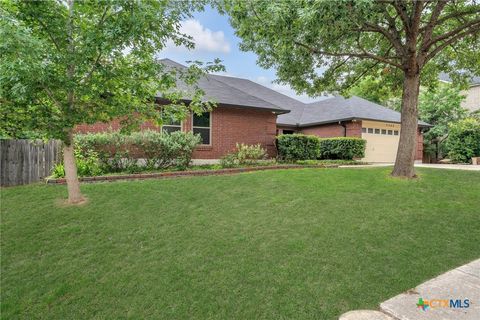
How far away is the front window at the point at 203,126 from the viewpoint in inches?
496

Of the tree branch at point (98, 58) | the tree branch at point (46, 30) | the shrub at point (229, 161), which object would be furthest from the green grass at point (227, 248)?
the shrub at point (229, 161)

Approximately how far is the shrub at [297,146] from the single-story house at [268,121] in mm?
1051

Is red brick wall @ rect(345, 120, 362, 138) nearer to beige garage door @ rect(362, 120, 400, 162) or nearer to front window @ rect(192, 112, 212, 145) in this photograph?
beige garage door @ rect(362, 120, 400, 162)

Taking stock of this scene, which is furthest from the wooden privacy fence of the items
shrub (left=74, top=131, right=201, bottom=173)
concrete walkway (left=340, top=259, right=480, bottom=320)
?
concrete walkway (left=340, top=259, right=480, bottom=320)

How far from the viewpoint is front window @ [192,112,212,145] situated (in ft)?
41.3

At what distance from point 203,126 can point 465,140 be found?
17.0m

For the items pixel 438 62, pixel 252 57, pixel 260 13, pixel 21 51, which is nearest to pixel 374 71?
pixel 438 62

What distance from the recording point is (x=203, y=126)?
1276 cm

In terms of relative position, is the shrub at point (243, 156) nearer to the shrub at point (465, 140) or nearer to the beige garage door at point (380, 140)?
the beige garage door at point (380, 140)

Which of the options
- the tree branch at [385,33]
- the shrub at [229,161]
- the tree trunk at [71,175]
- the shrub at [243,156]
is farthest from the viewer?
the shrub at [243,156]

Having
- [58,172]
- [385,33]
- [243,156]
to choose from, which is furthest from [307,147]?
[58,172]

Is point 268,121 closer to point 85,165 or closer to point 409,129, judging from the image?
point 409,129

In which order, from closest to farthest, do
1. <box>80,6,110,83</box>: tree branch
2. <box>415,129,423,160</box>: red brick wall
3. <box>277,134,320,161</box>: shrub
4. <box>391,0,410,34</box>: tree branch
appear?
<box>80,6,110,83</box>: tree branch
<box>391,0,410,34</box>: tree branch
<box>277,134,320,161</box>: shrub
<box>415,129,423,160</box>: red brick wall

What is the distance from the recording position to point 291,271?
3814mm
